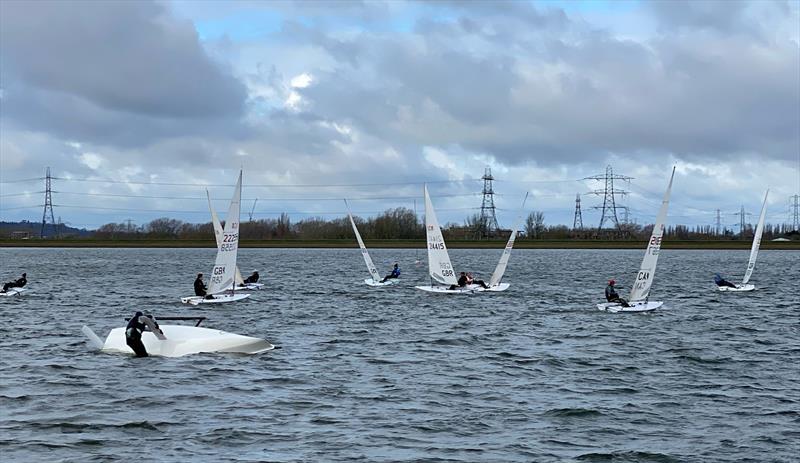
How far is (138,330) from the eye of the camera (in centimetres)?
2972

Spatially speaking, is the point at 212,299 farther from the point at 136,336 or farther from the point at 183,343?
the point at 136,336

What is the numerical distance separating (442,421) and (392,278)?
47.8 m

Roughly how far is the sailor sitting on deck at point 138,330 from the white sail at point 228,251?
55.9 feet

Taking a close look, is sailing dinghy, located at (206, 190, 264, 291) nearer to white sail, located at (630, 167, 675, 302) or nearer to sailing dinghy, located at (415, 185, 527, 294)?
sailing dinghy, located at (415, 185, 527, 294)

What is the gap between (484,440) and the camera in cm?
1980

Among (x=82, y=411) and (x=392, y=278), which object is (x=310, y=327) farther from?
(x=392, y=278)

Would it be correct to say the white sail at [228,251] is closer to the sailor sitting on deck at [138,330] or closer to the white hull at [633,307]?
the sailor sitting on deck at [138,330]

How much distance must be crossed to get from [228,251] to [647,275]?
22.1 meters

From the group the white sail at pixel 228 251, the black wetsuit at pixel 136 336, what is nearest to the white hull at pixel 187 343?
the black wetsuit at pixel 136 336

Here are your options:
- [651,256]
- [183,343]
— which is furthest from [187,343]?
[651,256]

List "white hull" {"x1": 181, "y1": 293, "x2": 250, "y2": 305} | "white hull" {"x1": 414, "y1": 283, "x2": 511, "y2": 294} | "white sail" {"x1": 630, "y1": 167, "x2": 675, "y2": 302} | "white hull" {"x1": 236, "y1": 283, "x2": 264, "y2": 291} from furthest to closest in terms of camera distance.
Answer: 1. "white hull" {"x1": 236, "y1": 283, "x2": 264, "y2": 291}
2. "white hull" {"x1": 414, "y1": 283, "x2": 511, "y2": 294}
3. "white hull" {"x1": 181, "y1": 293, "x2": 250, "y2": 305}
4. "white sail" {"x1": 630, "y1": 167, "x2": 675, "y2": 302}

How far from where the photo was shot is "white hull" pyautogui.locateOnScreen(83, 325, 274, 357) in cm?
3011

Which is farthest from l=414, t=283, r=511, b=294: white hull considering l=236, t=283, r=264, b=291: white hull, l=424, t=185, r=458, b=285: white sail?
l=236, t=283, r=264, b=291: white hull

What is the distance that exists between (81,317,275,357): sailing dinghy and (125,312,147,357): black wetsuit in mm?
406
